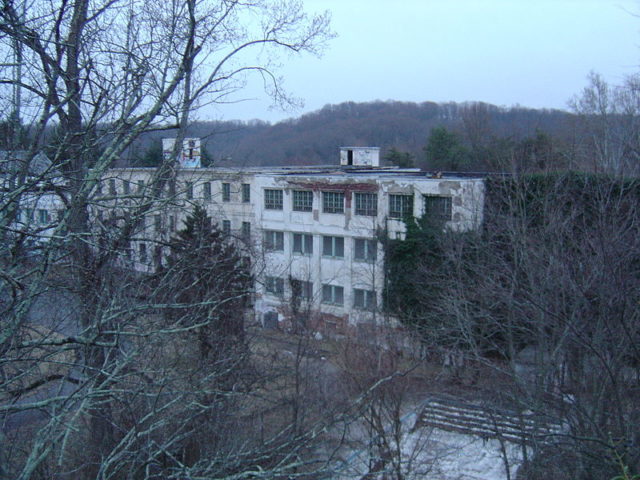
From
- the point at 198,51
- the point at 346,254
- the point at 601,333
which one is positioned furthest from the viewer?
the point at 346,254

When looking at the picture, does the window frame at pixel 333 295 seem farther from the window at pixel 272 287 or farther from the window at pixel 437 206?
the window at pixel 437 206

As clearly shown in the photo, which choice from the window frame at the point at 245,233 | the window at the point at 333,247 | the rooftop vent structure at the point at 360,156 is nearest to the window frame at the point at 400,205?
the window at the point at 333,247

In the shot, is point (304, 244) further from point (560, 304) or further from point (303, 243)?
point (560, 304)

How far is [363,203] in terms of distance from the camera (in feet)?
72.8

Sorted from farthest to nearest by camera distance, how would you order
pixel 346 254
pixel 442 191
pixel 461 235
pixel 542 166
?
pixel 542 166 → pixel 346 254 → pixel 442 191 → pixel 461 235

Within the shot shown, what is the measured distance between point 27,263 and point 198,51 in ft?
12.7

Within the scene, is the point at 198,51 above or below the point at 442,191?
above

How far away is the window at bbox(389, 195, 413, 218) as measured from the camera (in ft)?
67.9

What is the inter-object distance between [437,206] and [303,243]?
6171 mm

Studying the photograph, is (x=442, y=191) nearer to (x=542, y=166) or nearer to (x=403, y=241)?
(x=403, y=241)

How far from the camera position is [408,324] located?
59.8 feet

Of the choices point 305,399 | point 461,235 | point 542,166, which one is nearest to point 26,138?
point 305,399

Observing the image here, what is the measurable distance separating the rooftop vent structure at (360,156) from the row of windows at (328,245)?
25.7 ft

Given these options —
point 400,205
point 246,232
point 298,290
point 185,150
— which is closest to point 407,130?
point 400,205
